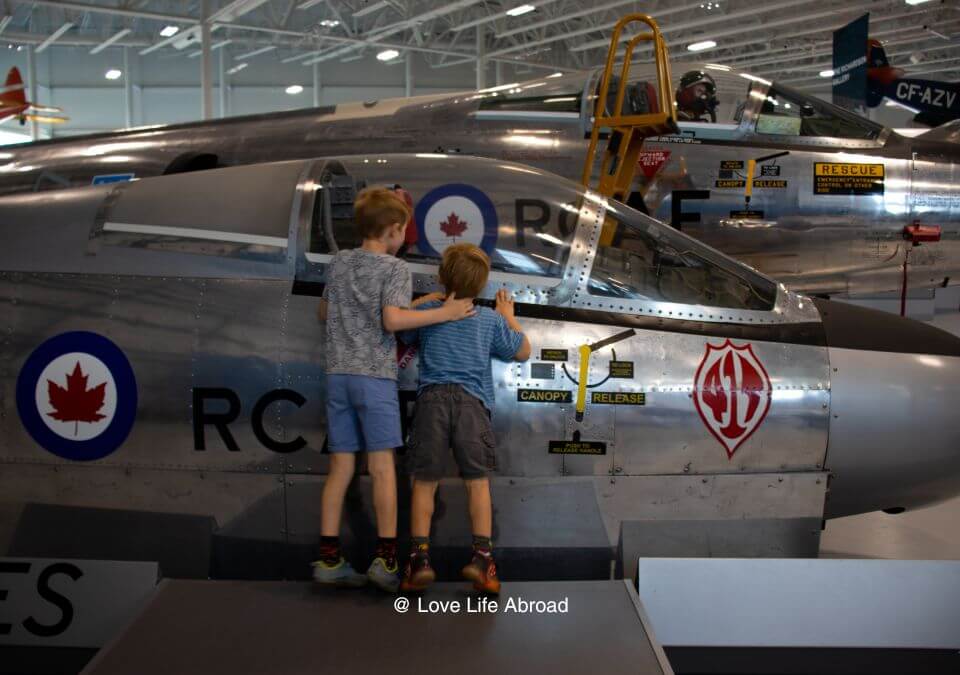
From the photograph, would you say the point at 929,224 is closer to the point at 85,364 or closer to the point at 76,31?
the point at 85,364

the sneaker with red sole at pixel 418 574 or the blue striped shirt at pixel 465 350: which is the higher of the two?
the blue striped shirt at pixel 465 350

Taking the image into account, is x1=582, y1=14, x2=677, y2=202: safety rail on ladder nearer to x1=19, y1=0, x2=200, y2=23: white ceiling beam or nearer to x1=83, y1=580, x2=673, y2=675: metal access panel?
x1=83, y1=580, x2=673, y2=675: metal access panel

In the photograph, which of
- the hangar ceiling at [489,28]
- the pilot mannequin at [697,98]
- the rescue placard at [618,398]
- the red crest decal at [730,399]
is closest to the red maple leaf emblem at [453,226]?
the rescue placard at [618,398]

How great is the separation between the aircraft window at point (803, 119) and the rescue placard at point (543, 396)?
17.6 ft

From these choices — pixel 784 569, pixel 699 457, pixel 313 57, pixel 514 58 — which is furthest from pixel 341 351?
pixel 313 57

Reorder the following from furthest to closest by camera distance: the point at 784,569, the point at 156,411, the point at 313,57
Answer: the point at 313,57, the point at 156,411, the point at 784,569

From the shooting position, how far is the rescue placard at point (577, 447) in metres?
3.84

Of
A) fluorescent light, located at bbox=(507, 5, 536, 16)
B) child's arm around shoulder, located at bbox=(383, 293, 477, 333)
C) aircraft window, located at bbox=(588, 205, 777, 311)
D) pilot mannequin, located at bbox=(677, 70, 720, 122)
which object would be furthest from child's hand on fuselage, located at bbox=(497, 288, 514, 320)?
fluorescent light, located at bbox=(507, 5, 536, 16)

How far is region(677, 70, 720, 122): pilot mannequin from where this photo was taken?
319 inches

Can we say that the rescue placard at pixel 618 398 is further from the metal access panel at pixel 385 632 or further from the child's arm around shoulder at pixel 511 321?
the metal access panel at pixel 385 632

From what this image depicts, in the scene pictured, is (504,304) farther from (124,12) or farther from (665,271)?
(124,12)

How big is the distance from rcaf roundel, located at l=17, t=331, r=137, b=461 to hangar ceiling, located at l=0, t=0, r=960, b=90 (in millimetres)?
15725

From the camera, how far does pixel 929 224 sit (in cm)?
803

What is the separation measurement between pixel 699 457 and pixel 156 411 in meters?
2.62
